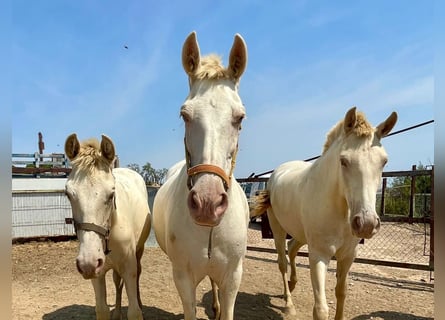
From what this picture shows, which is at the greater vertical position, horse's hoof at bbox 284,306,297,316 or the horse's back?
the horse's back

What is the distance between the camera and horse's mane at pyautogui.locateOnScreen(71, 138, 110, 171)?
2524mm

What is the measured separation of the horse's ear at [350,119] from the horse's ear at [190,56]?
4.96 ft

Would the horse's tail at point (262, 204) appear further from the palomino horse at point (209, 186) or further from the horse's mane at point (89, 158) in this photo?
the horse's mane at point (89, 158)

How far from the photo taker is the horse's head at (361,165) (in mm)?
2508

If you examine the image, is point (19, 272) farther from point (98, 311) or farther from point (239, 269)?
point (239, 269)

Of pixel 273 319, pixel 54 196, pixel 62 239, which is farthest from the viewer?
A: pixel 54 196

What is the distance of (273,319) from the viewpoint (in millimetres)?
4020

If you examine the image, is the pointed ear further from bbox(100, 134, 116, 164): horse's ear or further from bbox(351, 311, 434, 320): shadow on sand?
bbox(351, 311, 434, 320): shadow on sand

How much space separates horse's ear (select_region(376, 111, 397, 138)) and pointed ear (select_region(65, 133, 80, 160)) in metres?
2.63

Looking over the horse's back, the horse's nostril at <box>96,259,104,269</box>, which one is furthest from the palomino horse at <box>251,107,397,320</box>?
the horse's nostril at <box>96,259,104,269</box>

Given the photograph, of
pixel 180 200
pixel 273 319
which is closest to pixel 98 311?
pixel 180 200

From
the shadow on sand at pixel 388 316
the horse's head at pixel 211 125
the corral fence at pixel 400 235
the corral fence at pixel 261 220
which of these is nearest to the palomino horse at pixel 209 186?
the horse's head at pixel 211 125

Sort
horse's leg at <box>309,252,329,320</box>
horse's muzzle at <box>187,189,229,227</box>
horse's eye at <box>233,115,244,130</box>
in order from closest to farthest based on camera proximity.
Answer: horse's muzzle at <box>187,189,229,227</box> → horse's eye at <box>233,115,244,130</box> → horse's leg at <box>309,252,329,320</box>

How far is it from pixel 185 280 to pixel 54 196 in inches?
334
